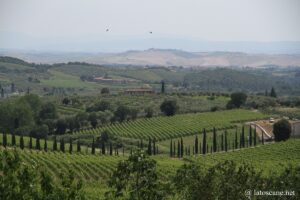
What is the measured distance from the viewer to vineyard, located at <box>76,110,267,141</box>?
79.2 meters

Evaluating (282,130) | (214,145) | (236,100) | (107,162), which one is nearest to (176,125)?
(214,145)

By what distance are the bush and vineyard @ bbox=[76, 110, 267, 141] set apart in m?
10.2

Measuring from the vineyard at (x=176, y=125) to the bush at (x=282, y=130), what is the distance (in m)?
10.2

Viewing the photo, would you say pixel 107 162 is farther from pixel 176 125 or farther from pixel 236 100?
pixel 236 100

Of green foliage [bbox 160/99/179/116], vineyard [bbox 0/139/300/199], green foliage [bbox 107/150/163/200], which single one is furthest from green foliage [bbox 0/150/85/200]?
green foliage [bbox 160/99/179/116]

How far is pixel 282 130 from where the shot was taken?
74000mm

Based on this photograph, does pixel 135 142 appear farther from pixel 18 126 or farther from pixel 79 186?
pixel 79 186

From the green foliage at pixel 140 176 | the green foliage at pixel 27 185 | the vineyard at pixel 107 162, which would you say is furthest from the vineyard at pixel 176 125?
the green foliage at pixel 27 185

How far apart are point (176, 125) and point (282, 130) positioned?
18.8 meters

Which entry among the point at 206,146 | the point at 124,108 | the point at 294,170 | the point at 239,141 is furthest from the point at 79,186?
the point at 124,108

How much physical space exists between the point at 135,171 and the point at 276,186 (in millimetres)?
6506

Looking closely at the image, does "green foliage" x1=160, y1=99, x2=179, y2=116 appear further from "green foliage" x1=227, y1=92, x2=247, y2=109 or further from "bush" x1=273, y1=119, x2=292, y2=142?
"bush" x1=273, y1=119, x2=292, y2=142

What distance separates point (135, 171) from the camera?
16.8 meters

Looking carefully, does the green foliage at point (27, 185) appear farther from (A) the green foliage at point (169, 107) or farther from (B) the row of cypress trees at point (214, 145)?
(A) the green foliage at point (169, 107)
